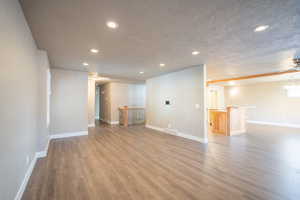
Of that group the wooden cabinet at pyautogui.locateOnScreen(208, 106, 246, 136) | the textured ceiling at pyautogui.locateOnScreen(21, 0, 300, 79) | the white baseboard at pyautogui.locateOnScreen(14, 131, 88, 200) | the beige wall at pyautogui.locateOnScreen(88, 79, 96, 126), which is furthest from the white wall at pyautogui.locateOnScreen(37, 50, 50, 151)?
the wooden cabinet at pyautogui.locateOnScreen(208, 106, 246, 136)

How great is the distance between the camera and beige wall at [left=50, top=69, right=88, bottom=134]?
5.01 m

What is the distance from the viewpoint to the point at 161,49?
3318mm

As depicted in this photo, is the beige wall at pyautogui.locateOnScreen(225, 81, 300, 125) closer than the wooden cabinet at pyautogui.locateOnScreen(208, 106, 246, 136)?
No

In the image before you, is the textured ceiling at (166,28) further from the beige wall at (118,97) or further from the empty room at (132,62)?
the beige wall at (118,97)

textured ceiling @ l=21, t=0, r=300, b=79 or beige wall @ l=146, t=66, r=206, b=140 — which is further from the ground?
textured ceiling @ l=21, t=0, r=300, b=79

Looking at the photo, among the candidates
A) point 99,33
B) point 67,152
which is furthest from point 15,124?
point 67,152

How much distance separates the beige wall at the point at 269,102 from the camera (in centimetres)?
763

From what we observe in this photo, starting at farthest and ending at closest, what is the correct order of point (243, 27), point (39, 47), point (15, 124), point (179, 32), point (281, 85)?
point (281, 85) → point (39, 47) → point (179, 32) → point (243, 27) → point (15, 124)

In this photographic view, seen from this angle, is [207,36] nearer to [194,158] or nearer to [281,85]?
[194,158]

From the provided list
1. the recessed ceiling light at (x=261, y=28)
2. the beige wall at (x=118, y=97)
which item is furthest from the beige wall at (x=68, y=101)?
the recessed ceiling light at (x=261, y=28)

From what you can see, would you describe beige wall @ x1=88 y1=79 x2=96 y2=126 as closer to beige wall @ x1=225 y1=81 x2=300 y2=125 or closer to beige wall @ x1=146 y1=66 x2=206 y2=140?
beige wall @ x1=146 y1=66 x2=206 y2=140

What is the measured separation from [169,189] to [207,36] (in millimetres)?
2747

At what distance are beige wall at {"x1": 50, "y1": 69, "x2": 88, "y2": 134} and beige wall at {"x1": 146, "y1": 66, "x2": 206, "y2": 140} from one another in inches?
125

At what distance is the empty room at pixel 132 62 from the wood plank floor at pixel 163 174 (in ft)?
0.06
